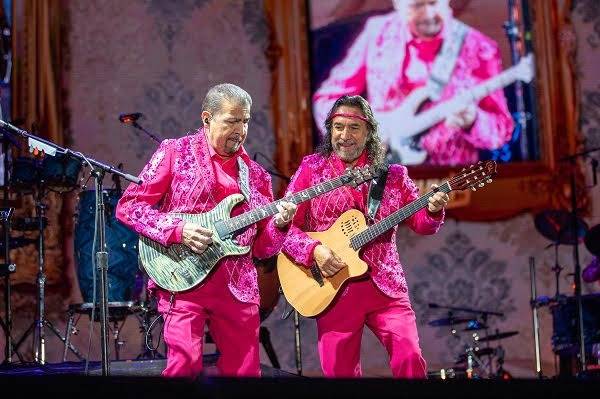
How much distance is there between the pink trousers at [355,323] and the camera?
466 cm

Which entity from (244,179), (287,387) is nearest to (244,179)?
(244,179)

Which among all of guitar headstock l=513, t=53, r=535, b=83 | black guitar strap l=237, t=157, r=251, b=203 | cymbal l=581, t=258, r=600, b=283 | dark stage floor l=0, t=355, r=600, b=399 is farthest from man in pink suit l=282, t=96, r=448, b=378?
guitar headstock l=513, t=53, r=535, b=83

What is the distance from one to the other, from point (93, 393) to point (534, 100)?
21.6ft

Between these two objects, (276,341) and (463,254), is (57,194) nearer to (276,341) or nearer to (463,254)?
(276,341)

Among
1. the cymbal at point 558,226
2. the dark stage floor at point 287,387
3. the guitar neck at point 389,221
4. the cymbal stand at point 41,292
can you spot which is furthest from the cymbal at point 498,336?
the dark stage floor at point 287,387

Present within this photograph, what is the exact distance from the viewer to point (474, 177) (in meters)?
4.88

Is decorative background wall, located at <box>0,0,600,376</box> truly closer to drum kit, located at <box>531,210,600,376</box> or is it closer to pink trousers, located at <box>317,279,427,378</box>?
drum kit, located at <box>531,210,600,376</box>

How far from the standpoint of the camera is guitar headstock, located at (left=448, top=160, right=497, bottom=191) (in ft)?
15.9

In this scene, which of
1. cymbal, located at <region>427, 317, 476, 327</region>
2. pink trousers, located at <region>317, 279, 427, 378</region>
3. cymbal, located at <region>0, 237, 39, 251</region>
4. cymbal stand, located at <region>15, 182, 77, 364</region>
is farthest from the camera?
cymbal, located at <region>427, 317, 476, 327</region>

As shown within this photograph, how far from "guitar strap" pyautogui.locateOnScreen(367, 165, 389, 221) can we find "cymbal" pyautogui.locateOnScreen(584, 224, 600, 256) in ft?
8.90

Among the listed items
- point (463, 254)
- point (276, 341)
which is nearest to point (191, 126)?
point (276, 341)

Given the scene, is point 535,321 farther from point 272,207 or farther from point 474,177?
point 272,207

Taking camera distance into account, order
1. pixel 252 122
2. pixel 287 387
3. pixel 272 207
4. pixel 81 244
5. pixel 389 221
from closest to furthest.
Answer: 1. pixel 287 387
2. pixel 272 207
3. pixel 389 221
4. pixel 81 244
5. pixel 252 122

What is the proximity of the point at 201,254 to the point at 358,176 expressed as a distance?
927 mm
